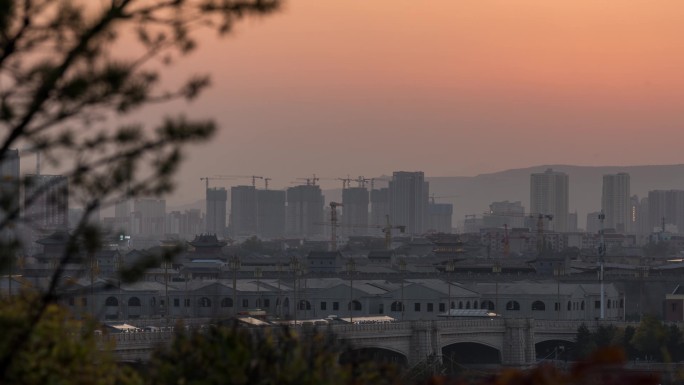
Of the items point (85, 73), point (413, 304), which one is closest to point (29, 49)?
point (85, 73)

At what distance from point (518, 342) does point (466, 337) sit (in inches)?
78.5

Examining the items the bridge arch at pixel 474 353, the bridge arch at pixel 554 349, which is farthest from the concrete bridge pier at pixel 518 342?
the bridge arch at pixel 554 349

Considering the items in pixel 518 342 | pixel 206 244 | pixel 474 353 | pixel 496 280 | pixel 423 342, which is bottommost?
pixel 474 353

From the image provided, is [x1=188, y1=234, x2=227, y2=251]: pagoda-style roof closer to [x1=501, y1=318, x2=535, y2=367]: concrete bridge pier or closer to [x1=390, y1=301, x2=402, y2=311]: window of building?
[x1=390, y1=301, x2=402, y2=311]: window of building

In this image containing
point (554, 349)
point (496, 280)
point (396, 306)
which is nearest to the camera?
point (554, 349)

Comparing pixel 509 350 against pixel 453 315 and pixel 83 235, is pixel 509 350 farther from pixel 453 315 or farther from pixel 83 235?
pixel 83 235

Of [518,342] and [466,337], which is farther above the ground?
[466,337]

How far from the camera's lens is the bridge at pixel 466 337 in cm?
5919

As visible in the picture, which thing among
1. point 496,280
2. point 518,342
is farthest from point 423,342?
point 496,280

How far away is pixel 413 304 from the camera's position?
7588cm

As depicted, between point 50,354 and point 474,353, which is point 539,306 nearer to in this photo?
point 474,353

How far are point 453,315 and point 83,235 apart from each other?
56745 mm

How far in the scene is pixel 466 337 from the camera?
63.6 metres

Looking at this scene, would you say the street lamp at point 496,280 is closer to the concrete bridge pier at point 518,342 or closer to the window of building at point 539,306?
the window of building at point 539,306
